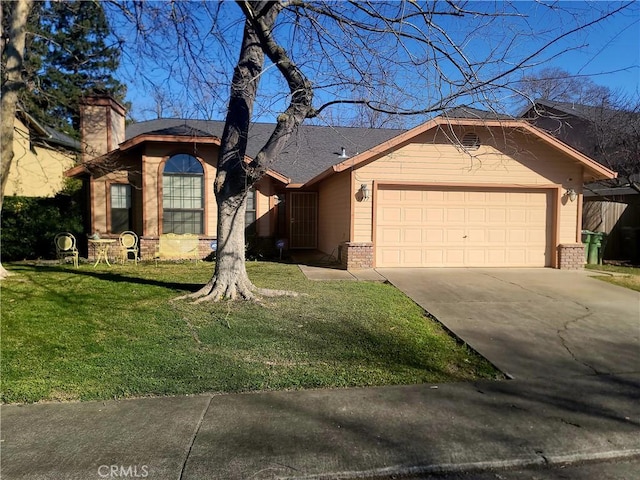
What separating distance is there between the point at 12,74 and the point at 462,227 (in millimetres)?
11496

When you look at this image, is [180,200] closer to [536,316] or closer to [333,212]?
[333,212]

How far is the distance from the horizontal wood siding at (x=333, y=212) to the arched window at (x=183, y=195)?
423 cm

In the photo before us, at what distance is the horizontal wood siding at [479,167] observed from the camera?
11438 mm

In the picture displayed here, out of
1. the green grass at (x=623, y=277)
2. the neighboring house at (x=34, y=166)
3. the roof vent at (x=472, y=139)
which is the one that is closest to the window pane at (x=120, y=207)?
the neighboring house at (x=34, y=166)

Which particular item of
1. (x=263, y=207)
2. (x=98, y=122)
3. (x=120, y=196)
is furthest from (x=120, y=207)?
(x=263, y=207)

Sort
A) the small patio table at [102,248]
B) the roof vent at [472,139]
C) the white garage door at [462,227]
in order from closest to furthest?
the roof vent at [472,139] → the white garage door at [462,227] → the small patio table at [102,248]

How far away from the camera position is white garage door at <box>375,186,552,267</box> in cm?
1175

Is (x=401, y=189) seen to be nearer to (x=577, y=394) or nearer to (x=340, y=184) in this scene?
(x=340, y=184)

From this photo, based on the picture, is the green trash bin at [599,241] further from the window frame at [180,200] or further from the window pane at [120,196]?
the window pane at [120,196]

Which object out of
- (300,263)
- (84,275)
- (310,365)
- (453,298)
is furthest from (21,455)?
(300,263)

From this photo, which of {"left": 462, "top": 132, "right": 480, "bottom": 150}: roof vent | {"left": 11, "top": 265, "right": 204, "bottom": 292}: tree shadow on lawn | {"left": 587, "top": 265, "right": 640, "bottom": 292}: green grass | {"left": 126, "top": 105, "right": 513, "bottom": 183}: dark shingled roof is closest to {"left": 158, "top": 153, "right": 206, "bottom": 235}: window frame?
{"left": 126, "top": 105, "right": 513, "bottom": 183}: dark shingled roof

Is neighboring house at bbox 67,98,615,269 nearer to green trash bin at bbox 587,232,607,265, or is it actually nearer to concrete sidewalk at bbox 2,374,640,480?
green trash bin at bbox 587,232,607,265

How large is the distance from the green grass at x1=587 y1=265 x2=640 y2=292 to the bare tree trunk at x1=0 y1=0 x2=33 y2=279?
14048mm

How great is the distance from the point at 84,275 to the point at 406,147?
8.78 meters
